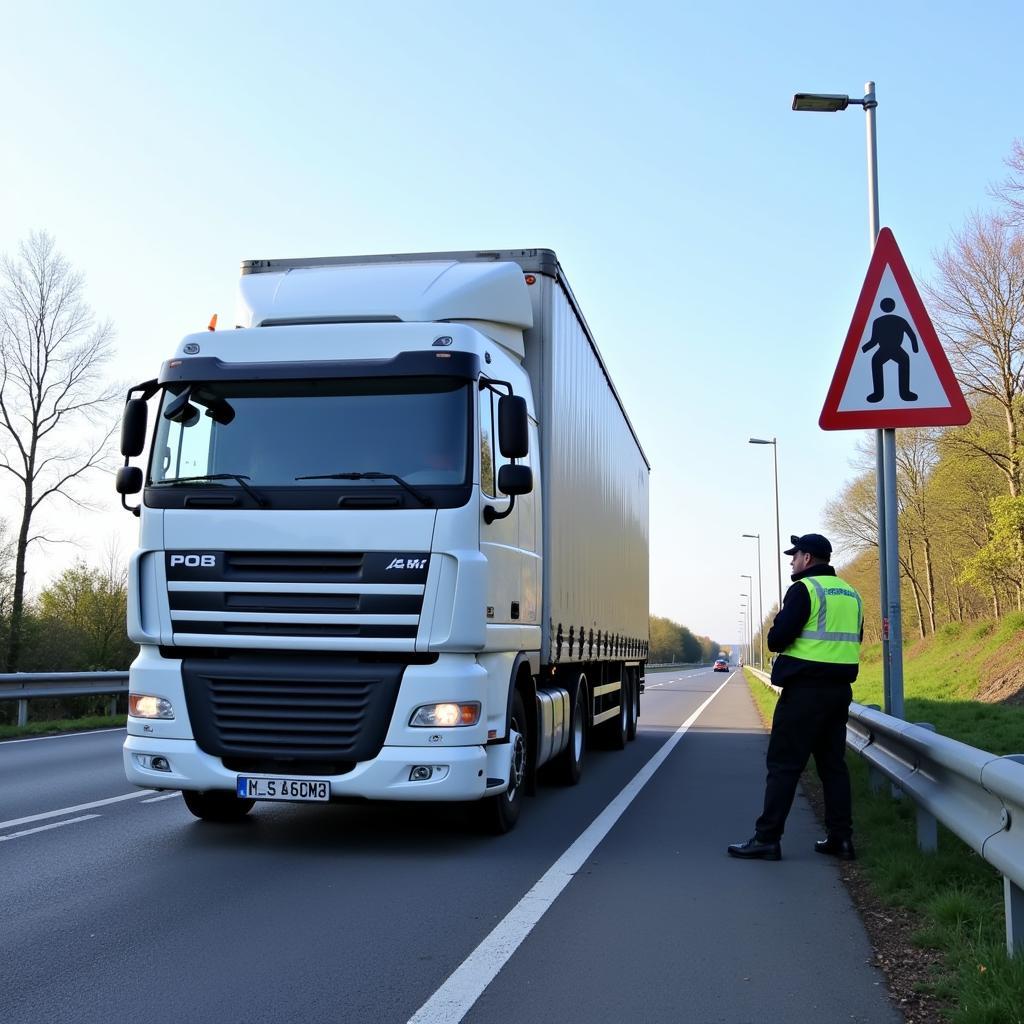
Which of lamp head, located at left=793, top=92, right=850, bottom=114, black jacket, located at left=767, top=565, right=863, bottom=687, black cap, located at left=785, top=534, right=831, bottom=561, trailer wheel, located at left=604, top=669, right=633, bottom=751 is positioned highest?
lamp head, located at left=793, top=92, right=850, bottom=114

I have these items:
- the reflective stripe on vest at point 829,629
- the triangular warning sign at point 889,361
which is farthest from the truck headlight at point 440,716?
the triangular warning sign at point 889,361

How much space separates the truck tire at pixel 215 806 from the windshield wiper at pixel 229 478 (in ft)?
7.13

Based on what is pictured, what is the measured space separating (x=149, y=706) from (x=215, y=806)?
4.25 ft

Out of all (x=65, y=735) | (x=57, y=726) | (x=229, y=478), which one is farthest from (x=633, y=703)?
(x=229, y=478)

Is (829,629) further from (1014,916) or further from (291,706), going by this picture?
(291,706)

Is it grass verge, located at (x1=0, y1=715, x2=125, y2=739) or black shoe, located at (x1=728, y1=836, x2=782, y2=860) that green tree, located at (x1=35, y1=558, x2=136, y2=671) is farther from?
black shoe, located at (x1=728, y1=836, x2=782, y2=860)

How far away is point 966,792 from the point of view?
5.19 meters

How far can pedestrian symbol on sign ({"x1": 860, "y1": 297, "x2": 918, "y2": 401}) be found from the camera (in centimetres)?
767

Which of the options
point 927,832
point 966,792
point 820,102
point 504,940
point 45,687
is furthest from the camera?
point 45,687

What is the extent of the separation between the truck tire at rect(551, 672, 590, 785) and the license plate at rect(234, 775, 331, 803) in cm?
380

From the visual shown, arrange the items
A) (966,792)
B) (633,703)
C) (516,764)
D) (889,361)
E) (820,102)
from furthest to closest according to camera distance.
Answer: (633,703) → (820,102) → (516,764) → (889,361) → (966,792)

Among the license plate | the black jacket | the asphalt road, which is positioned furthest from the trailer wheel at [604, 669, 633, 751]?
the license plate

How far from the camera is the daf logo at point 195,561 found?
6.96 meters

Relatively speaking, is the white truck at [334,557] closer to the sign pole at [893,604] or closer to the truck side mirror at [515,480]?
the truck side mirror at [515,480]
